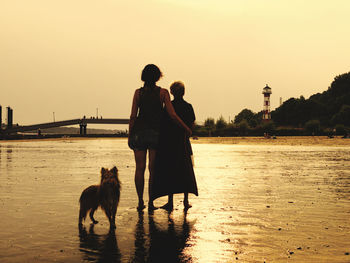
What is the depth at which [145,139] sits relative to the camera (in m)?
7.81

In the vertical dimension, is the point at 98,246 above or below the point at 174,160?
below

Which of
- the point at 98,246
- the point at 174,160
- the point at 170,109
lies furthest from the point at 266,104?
the point at 98,246

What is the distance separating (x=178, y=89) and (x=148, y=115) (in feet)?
2.46

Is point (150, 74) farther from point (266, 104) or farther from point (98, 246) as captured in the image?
point (266, 104)

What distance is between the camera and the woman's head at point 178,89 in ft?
27.1

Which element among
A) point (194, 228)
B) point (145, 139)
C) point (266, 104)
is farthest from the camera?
point (266, 104)

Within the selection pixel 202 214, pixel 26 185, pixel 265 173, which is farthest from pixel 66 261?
pixel 265 173

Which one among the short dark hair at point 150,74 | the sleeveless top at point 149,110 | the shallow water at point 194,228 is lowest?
the shallow water at point 194,228

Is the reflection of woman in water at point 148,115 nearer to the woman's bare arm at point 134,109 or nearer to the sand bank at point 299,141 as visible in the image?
the woman's bare arm at point 134,109

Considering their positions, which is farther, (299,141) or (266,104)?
(266,104)

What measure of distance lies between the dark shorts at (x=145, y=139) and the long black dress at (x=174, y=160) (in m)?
0.26

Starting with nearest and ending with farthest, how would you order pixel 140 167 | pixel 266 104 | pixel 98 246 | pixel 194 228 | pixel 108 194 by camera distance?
1. pixel 98 246
2. pixel 108 194
3. pixel 194 228
4. pixel 140 167
5. pixel 266 104

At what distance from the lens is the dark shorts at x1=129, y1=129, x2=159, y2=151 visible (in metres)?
7.81

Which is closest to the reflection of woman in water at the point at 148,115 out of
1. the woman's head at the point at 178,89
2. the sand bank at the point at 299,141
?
the woman's head at the point at 178,89
